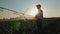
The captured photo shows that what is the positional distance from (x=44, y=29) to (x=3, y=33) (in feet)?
6.45

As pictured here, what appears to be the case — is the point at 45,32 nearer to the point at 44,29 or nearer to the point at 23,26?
the point at 44,29

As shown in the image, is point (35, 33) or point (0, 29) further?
point (0, 29)

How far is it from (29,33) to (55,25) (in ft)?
5.79

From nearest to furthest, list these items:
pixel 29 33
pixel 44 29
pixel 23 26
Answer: pixel 29 33
pixel 44 29
pixel 23 26

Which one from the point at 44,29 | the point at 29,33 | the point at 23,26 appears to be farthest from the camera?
the point at 23,26

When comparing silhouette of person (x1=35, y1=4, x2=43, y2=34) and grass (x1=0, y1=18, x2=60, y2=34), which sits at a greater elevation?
silhouette of person (x1=35, y1=4, x2=43, y2=34)

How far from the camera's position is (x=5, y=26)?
1030 centimetres

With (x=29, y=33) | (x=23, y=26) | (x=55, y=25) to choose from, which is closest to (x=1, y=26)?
(x=23, y=26)

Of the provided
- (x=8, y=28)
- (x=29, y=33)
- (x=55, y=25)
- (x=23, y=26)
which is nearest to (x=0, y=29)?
(x=8, y=28)

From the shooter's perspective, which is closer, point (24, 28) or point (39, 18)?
point (39, 18)

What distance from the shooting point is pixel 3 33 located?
9125 millimetres

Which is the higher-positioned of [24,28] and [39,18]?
[39,18]

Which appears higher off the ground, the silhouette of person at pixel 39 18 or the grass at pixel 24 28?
the silhouette of person at pixel 39 18

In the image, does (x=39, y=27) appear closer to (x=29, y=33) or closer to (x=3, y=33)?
(x=29, y=33)
